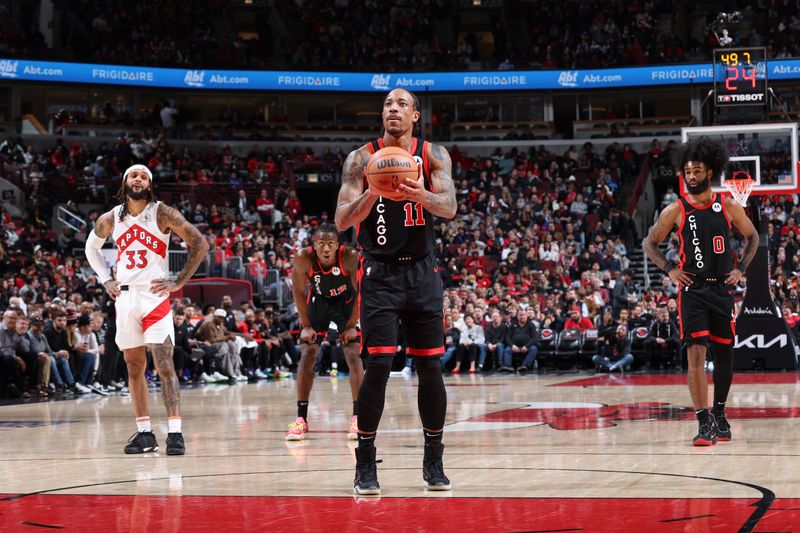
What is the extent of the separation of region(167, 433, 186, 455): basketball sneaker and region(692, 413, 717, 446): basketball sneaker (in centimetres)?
351

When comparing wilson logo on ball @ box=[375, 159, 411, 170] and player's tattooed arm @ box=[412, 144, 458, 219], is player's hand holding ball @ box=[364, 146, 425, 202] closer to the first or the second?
wilson logo on ball @ box=[375, 159, 411, 170]

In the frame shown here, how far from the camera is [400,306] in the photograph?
5.50 metres

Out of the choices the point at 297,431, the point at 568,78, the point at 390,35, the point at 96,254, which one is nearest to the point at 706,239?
the point at 297,431

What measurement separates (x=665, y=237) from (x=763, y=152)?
406 inches

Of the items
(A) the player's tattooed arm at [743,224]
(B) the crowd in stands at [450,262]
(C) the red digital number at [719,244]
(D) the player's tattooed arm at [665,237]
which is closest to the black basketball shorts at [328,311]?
(D) the player's tattooed arm at [665,237]

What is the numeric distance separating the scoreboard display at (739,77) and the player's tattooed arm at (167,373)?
39.7ft

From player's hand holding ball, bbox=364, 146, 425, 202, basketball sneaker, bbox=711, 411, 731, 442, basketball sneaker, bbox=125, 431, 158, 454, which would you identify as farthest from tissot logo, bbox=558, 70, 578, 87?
player's hand holding ball, bbox=364, 146, 425, 202

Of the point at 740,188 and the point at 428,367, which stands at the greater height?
the point at 740,188

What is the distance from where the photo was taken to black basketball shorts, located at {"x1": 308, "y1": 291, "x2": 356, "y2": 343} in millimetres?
8844

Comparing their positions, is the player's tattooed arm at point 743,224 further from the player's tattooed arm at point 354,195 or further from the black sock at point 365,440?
the black sock at point 365,440

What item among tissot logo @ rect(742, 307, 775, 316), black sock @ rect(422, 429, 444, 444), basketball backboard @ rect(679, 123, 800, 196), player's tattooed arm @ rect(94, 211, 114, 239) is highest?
basketball backboard @ rect(679, 123, 800, 196)

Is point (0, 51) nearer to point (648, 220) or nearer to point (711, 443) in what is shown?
point (648, 220)

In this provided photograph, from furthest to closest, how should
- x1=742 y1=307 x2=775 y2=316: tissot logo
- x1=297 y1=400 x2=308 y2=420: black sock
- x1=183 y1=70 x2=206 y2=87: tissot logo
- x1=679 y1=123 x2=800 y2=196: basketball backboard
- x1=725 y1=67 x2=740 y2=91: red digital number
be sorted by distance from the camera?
x1=183 y1=70 x2=206 y2=87: tissot logo → x1=725 y1=67 x2=740 y2=91: red digital number → x1=679 y1=123 x2=800 y2=196: basketball backboard → x1=742 y1=307 x2=775 y2=316: tissot logo → x1=297 y1=400 x2=308 y2=420: black sock

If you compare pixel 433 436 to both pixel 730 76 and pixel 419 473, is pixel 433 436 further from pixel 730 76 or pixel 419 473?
pixel 730 76
